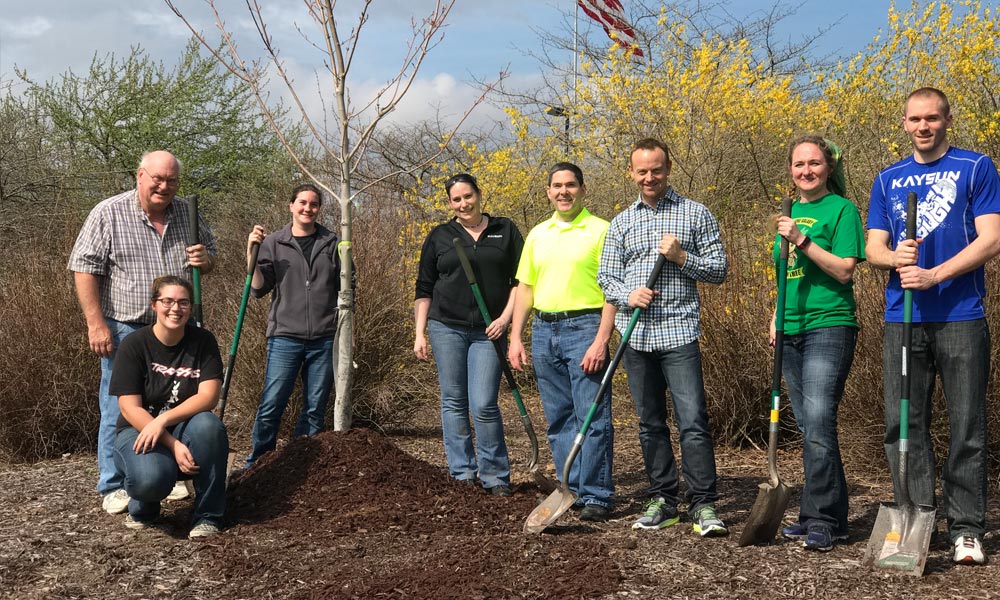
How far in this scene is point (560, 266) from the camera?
4656mm

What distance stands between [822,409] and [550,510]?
1287mm

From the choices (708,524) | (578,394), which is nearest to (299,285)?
(578,394)

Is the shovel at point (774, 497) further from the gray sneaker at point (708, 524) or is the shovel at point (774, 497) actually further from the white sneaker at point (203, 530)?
the white sneaker at point (203, 530)

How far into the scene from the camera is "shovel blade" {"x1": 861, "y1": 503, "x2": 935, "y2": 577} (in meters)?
3.62

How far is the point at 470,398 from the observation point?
507 centimetres

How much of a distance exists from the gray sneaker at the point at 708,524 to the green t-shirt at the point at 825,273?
89 centimetres

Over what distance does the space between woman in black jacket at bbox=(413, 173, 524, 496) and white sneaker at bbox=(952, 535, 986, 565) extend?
2179 millimetres

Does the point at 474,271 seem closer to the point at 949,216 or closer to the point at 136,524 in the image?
the point at 136,524

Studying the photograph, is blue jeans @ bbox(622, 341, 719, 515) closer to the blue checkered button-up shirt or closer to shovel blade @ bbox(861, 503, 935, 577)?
the blue checkered button-up shirt

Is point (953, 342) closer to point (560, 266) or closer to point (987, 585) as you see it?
point (987, 585)

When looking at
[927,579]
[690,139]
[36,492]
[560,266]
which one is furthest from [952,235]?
[690,139]

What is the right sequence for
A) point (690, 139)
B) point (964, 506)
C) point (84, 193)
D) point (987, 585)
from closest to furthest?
point (987, 585), point (964, 506), point (690, 139), point (84, 193)

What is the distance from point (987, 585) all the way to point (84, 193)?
17463 mm

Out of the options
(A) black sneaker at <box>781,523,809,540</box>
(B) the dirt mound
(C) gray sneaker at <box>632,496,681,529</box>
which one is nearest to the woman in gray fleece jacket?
(B) the dirt mound
